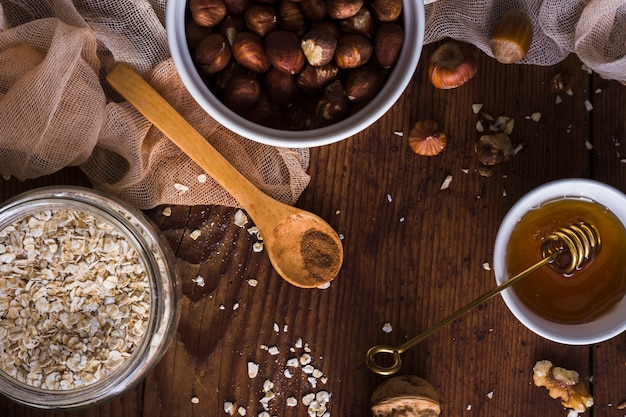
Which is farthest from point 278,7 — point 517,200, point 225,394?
point 225,394

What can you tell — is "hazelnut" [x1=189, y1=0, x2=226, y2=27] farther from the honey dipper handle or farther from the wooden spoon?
the honey dipper handle

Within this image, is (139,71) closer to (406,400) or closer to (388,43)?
(388,43)

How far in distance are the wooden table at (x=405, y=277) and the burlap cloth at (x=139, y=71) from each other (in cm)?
4

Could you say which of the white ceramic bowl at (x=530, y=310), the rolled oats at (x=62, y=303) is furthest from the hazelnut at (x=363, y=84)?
the rolled oats at (x=62, y=303)

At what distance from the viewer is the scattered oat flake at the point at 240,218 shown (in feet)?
3.13

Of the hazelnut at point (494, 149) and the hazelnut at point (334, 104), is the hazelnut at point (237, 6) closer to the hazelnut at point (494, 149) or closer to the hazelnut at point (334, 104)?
the hazelnut at point (334, 104)

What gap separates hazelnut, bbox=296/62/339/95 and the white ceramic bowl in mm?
249

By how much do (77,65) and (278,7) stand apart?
0.24 m

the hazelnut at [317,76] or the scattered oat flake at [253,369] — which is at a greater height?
the hazelnut at [317,76]

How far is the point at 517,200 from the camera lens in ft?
3.05

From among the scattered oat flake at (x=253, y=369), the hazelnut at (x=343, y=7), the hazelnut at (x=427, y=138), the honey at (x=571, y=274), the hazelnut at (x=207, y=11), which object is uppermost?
the hazelnut at (x=343, y=7)

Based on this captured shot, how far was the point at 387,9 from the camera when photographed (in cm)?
82

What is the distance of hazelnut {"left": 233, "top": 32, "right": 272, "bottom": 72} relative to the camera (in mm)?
839

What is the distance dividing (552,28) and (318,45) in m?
0.30
